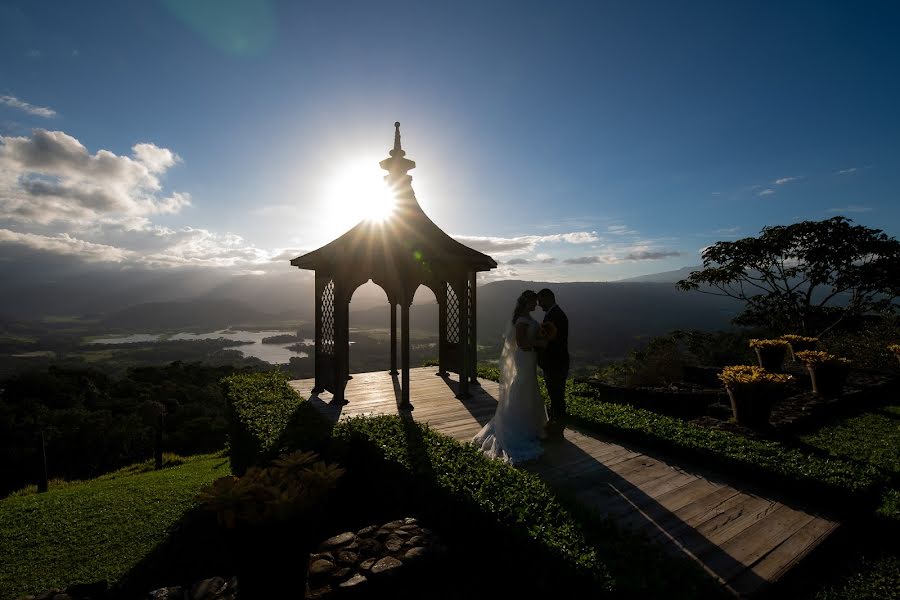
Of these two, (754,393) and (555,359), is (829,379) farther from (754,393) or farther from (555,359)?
(555,359)

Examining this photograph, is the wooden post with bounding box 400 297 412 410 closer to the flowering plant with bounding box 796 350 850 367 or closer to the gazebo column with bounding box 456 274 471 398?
the gazebo column with bounding box 456 274 471 398

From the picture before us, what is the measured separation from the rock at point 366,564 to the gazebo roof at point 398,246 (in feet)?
20.5

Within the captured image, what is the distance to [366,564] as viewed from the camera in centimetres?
423

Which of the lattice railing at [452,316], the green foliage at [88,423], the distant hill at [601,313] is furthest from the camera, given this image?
the distant hill at [601,313]

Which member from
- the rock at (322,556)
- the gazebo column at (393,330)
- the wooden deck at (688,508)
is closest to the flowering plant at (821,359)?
the wooden deck at (688,508)

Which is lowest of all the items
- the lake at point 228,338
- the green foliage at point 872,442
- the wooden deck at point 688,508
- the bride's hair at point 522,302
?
the lake at point 228,338

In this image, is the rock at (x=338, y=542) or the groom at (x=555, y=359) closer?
the rock at (x=338, y=542)

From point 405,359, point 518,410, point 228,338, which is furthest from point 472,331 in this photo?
point 228,338

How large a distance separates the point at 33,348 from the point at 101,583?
521ft

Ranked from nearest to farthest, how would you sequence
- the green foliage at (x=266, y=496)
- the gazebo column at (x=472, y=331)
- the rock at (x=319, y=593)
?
1. the green foliage at (x=266, y=496)
2. the rock at (x=319, y=593)
3. the gazebo column at (x=472, y=331)

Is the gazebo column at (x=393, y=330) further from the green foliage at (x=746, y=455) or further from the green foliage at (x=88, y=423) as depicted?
the green foliage at (x=88, y=423)

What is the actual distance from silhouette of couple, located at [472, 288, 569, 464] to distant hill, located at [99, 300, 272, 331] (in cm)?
18569

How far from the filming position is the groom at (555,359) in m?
6.81

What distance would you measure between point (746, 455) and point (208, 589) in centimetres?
667
